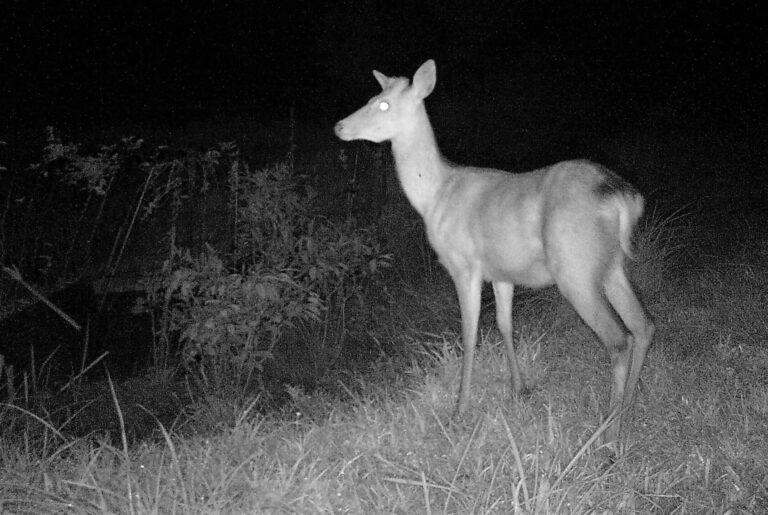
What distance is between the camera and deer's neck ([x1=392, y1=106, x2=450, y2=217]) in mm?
4660

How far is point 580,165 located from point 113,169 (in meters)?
3.21

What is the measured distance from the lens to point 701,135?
14.0m

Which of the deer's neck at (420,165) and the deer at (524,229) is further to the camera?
the deer's neck at (420,165)

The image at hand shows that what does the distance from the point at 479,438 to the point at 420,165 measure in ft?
5.99

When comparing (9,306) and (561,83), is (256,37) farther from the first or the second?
(9,306)

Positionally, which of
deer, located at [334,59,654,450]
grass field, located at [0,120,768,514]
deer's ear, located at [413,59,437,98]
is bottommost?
grass field, located at [0,120,768,514]

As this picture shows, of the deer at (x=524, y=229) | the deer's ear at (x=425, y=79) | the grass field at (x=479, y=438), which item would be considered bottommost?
the grass field at (x=479, y=438)

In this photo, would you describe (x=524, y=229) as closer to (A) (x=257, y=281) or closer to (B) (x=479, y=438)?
(B) (x=479, y=438)

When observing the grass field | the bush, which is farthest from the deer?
the bush

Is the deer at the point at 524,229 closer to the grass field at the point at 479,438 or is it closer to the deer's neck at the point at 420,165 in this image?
the deer's neck at the point at 420,165

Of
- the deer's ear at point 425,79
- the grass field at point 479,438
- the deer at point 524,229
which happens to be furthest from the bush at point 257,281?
the deer's ear at point 425,79

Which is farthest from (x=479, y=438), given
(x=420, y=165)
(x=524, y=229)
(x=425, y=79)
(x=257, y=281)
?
(x=425, y=79)

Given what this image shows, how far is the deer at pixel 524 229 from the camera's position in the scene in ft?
12.3

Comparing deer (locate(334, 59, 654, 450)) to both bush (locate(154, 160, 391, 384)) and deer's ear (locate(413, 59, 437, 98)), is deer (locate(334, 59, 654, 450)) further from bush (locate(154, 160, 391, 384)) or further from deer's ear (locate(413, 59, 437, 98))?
bush (locate(154, 160, 391, 384))
